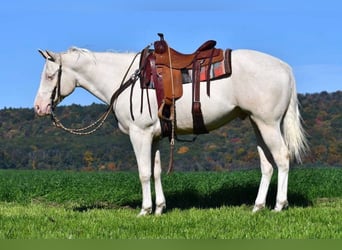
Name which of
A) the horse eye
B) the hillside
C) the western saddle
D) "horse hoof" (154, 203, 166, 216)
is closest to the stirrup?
the western saddle

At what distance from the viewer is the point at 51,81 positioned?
8438mm

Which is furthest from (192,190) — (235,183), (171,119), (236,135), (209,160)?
(236,135)

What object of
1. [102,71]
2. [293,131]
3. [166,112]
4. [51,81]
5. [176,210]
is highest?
[102,71]

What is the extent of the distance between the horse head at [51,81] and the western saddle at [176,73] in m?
1.24

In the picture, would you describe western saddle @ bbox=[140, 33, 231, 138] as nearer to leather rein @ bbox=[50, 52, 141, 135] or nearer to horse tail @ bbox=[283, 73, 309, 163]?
leather rein @ bbox=[50, 52, 141, 135]

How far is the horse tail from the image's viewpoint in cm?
813

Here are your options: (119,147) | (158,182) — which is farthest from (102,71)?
(119,147)

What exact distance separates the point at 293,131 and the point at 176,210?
2.05m

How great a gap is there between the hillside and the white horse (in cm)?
1309

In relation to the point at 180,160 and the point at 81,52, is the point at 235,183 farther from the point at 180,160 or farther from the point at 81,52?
the point at 180,160

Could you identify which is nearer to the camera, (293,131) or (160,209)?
(160,209)

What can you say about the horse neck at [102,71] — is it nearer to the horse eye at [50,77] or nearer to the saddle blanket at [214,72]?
the horse eye at [50,77]

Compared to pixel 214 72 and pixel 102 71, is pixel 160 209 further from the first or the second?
pixel 102 71

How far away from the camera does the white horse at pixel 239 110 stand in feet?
25.6
